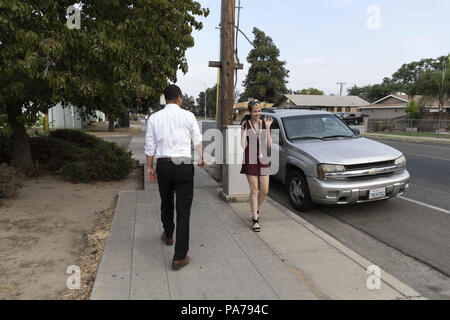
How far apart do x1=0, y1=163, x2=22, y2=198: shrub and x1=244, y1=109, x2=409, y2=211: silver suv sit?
428 centimetres

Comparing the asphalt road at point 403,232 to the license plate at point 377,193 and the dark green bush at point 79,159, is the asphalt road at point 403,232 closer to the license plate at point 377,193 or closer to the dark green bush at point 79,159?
the license plate at point 377,193

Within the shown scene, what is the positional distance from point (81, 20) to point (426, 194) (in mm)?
7344

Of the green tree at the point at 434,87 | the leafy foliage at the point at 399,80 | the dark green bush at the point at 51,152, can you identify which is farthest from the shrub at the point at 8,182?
the leafy foliage at the point at 399,80

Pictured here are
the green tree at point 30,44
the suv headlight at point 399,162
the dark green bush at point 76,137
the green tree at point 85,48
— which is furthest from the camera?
the dark green bush at point 76,137

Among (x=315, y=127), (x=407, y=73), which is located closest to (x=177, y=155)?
(x=315, y=127)

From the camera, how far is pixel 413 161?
35.9 feet

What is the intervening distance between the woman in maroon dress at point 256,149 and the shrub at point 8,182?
4.19 metres

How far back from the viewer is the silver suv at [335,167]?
4914 mm

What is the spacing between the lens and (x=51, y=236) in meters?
4.40

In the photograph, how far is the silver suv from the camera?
16.1 feet

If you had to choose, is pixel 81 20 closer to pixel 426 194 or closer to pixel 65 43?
pixel 65 43

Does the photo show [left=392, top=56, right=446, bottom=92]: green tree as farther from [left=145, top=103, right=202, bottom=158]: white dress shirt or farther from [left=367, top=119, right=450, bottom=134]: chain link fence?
[left=145, top=103, right=202, bottom=158]: white dress shirt

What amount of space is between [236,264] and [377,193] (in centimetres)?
277
